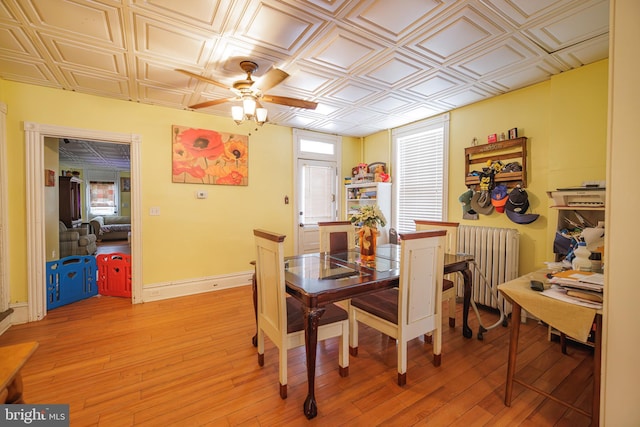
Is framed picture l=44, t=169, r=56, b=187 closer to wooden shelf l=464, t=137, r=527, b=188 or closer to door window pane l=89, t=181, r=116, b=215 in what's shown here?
wooden shelf l=464, t=137, r=527, b=188

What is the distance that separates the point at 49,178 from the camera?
11.4ft

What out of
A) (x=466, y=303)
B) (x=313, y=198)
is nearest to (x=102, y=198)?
(x=313, y=198)

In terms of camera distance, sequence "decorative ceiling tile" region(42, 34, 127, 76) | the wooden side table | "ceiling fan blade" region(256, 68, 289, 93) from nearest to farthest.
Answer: the wooden side table → "ceiling fan blade" region(256, 68, 289, 93) → "decorative ceiling tile" region(42, 34, 127, 76)

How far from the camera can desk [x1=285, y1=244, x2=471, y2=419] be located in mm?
1643

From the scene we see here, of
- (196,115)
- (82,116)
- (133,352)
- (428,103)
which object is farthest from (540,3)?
(82,116)

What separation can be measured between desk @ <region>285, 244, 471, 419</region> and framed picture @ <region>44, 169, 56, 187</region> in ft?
11.2

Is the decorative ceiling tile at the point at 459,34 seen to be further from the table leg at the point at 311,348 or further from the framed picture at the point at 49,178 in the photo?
the framed picture at the point at 49,178

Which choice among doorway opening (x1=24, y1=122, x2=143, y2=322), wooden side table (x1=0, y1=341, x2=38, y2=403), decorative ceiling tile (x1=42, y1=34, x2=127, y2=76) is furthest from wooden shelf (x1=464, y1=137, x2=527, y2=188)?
doorway opening (x1=24, y1=122, x2=143, y2=322)

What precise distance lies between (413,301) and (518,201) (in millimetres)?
2014

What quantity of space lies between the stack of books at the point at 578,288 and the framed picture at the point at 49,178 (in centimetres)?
518

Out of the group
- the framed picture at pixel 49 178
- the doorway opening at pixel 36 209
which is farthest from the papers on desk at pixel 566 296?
the framed picture at pixel 49 178

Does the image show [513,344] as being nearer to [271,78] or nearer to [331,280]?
[331,280]

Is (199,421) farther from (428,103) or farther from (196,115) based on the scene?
(428,103)

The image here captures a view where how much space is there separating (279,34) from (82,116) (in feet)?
8.98
